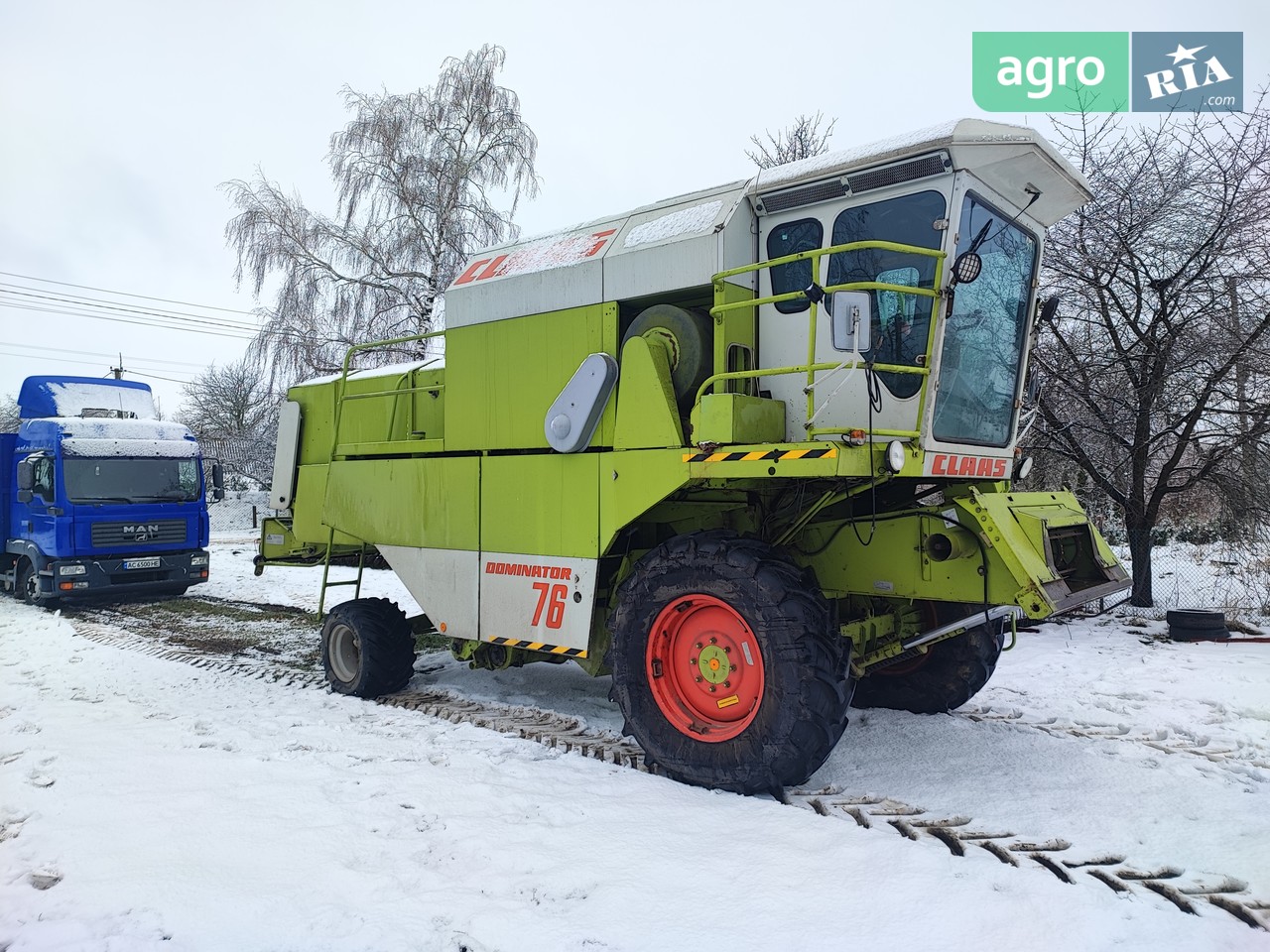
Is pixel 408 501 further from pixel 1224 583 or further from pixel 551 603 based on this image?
pixel 1224 583

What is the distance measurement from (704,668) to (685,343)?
6.24ft

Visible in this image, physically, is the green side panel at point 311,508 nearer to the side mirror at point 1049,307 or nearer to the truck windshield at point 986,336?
the truck windshield at point 986,336

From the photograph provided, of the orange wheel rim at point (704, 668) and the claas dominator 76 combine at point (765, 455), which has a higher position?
the claas dominator 76 combine at point (765, 455)

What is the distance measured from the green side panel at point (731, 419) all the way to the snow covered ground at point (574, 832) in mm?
1879

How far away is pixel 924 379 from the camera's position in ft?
13.8

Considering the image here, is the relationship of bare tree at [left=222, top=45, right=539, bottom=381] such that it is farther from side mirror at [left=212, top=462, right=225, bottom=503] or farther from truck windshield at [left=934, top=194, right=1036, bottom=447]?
truck windshield at [left=934, top=194, right=1036, bottom=447]

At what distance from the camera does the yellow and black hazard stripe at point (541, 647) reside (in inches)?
201

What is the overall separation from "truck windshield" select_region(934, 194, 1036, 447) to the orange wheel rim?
1.62 meters

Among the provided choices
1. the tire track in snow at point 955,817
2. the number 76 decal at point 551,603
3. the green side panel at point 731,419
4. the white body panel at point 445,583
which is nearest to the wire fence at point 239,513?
the white body panel at point 445,583

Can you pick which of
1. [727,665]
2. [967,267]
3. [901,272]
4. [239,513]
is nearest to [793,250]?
[901,272]

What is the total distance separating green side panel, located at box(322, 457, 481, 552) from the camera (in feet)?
19.0

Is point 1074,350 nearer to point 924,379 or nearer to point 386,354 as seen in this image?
point 924,379

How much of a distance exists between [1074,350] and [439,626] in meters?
8.31

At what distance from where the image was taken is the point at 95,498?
465 inches
